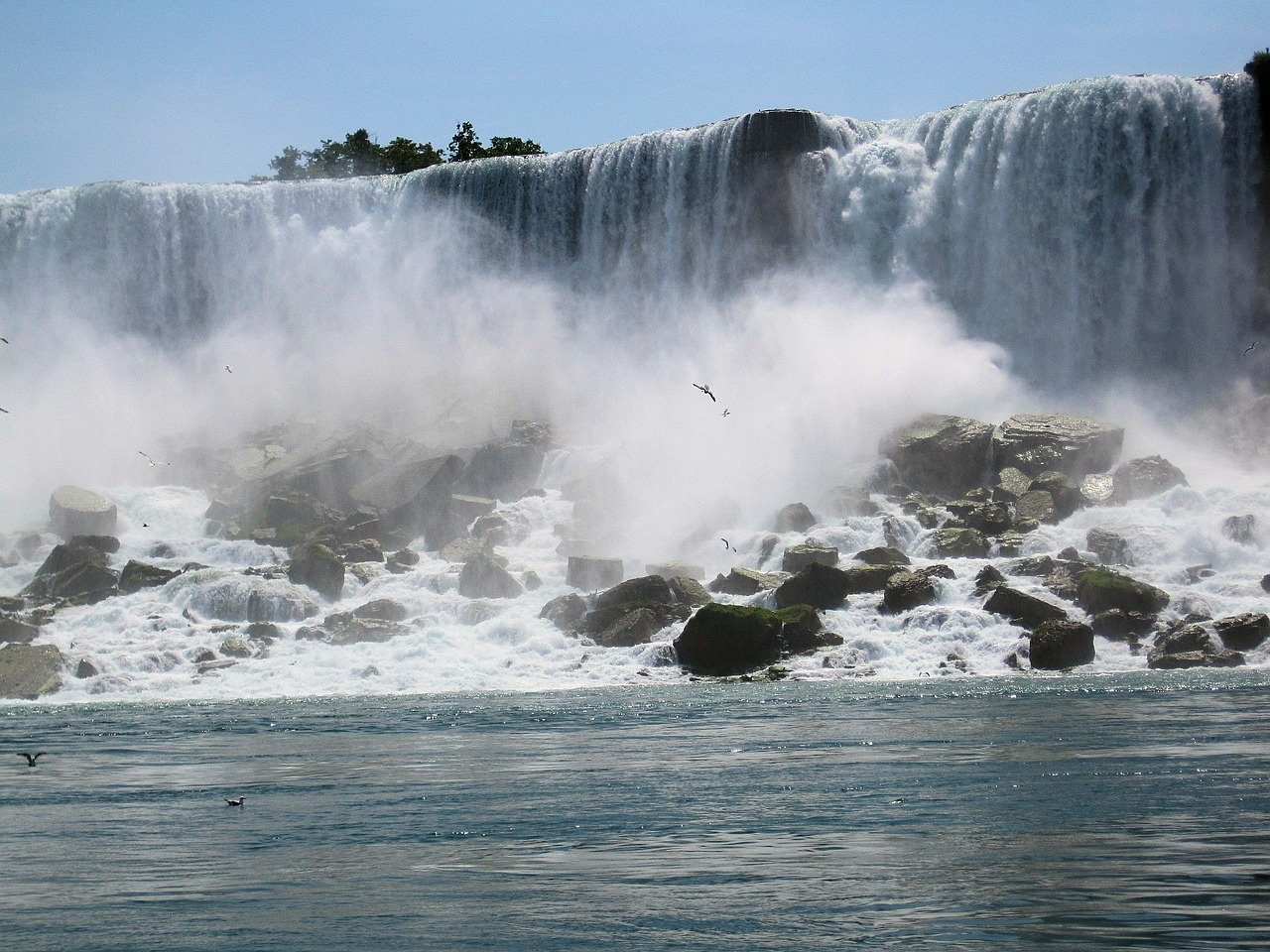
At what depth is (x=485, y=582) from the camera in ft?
106

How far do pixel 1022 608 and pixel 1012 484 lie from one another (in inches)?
338

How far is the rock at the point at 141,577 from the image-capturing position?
1330 inches

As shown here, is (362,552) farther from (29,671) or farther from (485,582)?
(29,671)

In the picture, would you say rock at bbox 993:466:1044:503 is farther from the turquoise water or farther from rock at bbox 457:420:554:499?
the turquoise water

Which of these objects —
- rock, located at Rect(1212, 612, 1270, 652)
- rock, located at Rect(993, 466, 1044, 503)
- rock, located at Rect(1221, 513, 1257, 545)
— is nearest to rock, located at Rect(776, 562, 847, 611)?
rock, located at Rect(1212, 612, 1270, 652)

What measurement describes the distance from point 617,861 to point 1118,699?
11.8m

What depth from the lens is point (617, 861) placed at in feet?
30.6

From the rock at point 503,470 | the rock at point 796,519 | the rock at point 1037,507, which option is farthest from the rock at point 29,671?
the rock at point 1037,507

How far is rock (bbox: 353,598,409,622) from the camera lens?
30716 mm

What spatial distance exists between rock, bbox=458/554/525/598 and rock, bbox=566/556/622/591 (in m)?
1.24

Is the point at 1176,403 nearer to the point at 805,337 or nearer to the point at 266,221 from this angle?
the point at 805,337

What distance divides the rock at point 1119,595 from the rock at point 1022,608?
26.5 inches

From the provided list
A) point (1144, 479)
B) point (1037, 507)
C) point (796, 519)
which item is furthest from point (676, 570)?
point (1144, 479)

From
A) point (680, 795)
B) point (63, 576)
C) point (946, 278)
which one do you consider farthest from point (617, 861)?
point (946, 278)
